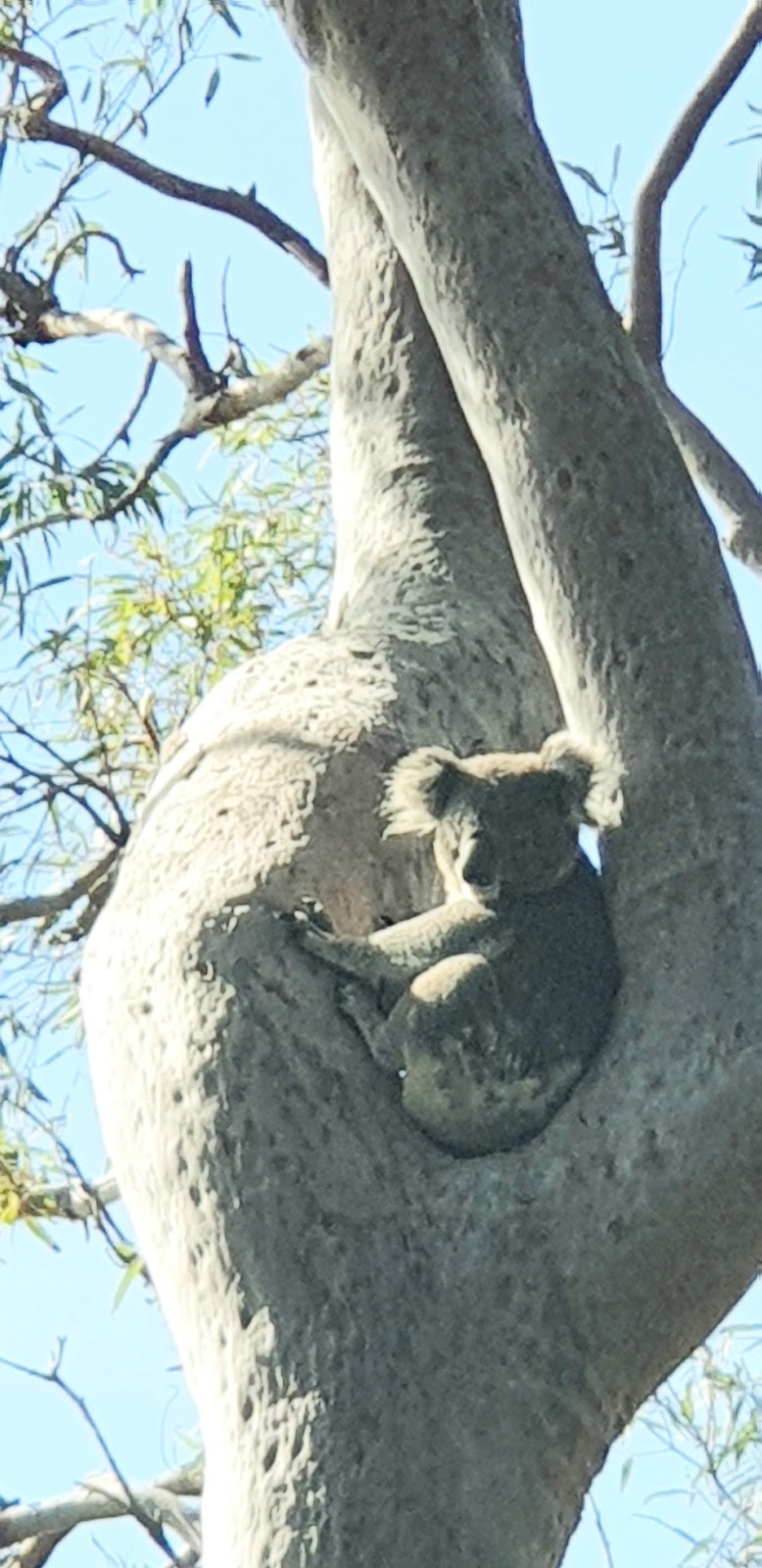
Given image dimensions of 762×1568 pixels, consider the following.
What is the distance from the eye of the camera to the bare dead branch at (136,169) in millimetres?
3312

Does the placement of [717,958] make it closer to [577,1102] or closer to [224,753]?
[577,1102]

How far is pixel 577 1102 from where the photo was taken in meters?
1.57

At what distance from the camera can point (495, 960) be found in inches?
66.2

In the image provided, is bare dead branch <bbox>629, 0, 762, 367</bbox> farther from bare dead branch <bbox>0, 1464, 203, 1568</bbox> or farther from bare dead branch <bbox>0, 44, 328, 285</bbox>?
bare dead branch <bbox>0, 1464, 203, 1568</bbox>

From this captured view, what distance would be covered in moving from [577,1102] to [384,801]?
0.34 m

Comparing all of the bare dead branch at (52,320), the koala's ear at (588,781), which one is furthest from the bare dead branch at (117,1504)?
the bare dead branch at (52,320)

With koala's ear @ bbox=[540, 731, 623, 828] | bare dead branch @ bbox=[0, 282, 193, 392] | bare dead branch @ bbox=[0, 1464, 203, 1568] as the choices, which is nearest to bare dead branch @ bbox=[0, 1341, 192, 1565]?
bare dead branch @ bbox=[0, 1464, 203, 1568]

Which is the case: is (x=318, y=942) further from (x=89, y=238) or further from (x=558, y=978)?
(x=89, y=238)

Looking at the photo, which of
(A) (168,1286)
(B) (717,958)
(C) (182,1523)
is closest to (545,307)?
(B) (717,958)

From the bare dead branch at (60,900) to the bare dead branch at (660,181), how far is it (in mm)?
1178

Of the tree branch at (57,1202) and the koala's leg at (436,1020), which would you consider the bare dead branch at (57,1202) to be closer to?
the tree branch at (57,1202)

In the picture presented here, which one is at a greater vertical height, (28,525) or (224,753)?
(28,525)

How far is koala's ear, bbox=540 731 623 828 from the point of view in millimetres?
1629

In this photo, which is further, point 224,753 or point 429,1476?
point 224,753
